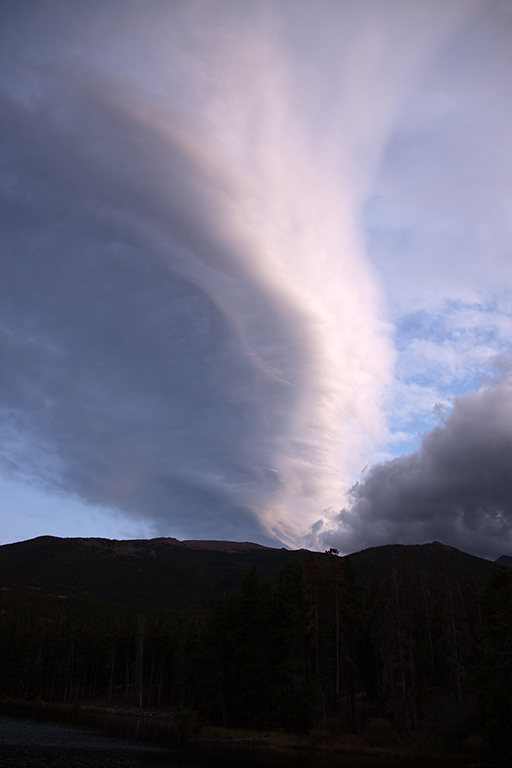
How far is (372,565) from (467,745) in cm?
3298

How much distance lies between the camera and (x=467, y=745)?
42.1 metres

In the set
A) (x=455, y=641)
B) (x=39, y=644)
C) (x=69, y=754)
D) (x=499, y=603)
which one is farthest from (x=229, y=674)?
(x=39, y=644)

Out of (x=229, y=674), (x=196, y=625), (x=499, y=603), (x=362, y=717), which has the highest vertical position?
(x=499, y=603)

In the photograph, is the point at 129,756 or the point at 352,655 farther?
the point at 352,655

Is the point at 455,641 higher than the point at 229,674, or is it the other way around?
the point at 455,641

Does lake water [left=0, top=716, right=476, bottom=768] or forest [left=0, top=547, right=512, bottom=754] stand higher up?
forest [left=0, top=547, right=512, bottom=754]

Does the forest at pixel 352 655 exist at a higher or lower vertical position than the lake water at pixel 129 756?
higher

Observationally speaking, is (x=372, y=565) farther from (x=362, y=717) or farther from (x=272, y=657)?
(x=272, y=657)

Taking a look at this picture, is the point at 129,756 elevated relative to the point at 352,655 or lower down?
lower down

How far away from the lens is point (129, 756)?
41.2 m

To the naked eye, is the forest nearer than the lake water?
No

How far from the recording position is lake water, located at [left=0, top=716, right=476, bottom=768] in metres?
37.3

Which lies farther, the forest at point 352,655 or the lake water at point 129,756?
the forest at point 352,655

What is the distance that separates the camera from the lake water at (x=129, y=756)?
37312 millimetres
